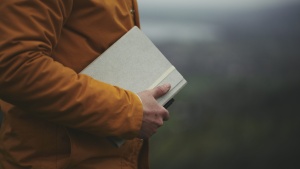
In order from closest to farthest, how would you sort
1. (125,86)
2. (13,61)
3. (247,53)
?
(13,61) < (125,86) < (247,53)

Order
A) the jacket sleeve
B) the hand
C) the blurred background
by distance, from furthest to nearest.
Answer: the blurred background, the hand, the jacket sleeve

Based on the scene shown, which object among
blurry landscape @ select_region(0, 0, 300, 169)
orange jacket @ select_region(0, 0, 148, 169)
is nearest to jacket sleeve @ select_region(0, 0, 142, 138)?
orange jacket @ select_region(0, 0, 148, 169)

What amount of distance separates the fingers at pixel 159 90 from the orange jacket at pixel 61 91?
5 centimetres

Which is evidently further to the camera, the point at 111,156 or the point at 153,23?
the point at 153,23

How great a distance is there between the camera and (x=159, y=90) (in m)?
0.75

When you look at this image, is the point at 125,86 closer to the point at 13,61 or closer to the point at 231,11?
the point at 13,61

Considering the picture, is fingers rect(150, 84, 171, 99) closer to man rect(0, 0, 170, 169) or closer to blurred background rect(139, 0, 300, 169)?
man rect(0, 0, 170, 169)

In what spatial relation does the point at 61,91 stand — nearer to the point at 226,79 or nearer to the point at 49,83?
the point at 49,83

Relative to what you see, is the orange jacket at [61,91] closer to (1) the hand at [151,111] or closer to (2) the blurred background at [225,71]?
(1) the hand at [151,111]

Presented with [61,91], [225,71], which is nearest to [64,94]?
[61,91]

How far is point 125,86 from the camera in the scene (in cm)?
77

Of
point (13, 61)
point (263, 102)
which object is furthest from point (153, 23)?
point (13, 61)

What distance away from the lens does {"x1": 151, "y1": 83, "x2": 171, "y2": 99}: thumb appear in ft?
2.45

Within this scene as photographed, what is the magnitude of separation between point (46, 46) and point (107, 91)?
0.12m
